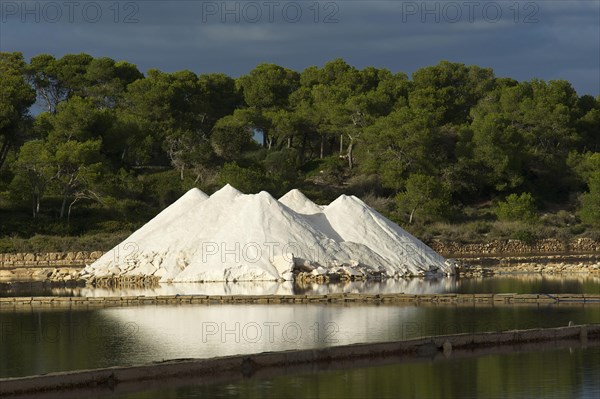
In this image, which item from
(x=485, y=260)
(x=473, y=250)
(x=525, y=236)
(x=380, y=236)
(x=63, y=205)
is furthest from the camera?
(x=525, y=236)

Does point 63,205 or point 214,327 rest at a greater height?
point 63,205

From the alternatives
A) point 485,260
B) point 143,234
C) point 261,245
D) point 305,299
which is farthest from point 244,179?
point 305,299

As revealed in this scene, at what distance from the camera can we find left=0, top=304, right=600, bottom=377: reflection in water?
18.4m

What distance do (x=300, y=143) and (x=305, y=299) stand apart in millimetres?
42790

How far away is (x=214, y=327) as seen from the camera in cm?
2192

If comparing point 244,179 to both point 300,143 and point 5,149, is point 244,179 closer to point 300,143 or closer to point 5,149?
point 5,149

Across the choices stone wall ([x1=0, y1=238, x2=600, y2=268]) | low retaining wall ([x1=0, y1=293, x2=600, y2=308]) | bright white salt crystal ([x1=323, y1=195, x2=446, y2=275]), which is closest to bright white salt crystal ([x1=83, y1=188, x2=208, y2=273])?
bright white salt crystal ([x1=323, y1=195, x2=446, y2=275])

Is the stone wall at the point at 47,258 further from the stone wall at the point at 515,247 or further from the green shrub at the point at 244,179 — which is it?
the stone wall at the point at 515,247

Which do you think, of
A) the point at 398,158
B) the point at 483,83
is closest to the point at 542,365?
the point at 398,158

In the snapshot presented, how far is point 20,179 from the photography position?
48812 mm

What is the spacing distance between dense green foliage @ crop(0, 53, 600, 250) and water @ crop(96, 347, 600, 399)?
33.0 m

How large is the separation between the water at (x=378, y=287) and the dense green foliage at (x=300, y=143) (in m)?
15.6

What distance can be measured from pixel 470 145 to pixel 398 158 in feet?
14.6

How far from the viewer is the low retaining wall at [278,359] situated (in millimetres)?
14539
